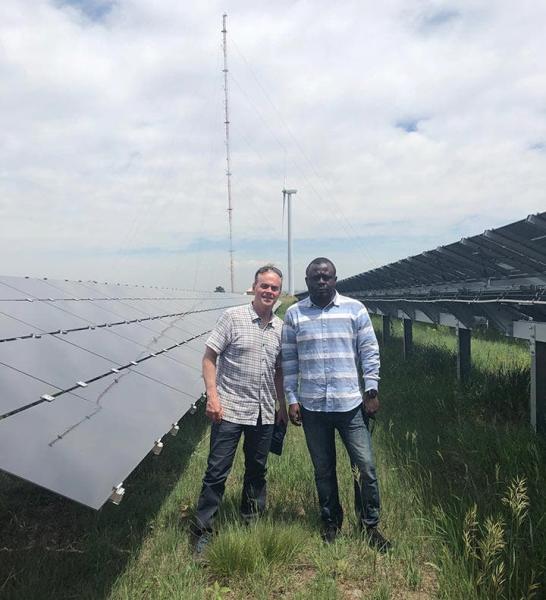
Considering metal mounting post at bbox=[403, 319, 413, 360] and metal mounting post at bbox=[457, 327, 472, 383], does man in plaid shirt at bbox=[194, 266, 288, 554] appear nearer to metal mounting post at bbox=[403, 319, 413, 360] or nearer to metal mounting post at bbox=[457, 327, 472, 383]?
metal mounting post at bbox=[457, 327, 472, 383]

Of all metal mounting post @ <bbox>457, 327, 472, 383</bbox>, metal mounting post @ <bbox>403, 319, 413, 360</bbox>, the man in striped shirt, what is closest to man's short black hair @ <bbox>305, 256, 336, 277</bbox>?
the man in striped shirt

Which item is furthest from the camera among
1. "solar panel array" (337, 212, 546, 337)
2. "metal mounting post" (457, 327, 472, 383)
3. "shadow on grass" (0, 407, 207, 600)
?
"metal mounting post" (457, 327, 472, 383)

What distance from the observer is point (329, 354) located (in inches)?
160

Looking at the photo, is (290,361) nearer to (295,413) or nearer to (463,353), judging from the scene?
(295,413)

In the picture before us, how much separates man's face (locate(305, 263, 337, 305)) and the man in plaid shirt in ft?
0.90

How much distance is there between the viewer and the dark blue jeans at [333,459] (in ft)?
13.1

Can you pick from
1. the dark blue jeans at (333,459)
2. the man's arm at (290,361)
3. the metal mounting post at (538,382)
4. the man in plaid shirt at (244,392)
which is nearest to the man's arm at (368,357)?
the dark blue jeans at (333,459)

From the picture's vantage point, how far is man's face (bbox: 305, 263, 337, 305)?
4.06 metres

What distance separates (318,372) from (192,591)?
5.22ft

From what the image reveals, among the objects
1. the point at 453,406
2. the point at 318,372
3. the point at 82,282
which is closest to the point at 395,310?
the point at 453,406

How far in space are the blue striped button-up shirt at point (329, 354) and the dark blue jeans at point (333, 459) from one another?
10 centimetres

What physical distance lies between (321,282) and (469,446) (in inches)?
106

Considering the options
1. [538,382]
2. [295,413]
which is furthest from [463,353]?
[295,413]

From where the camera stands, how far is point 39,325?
5.71 meters
